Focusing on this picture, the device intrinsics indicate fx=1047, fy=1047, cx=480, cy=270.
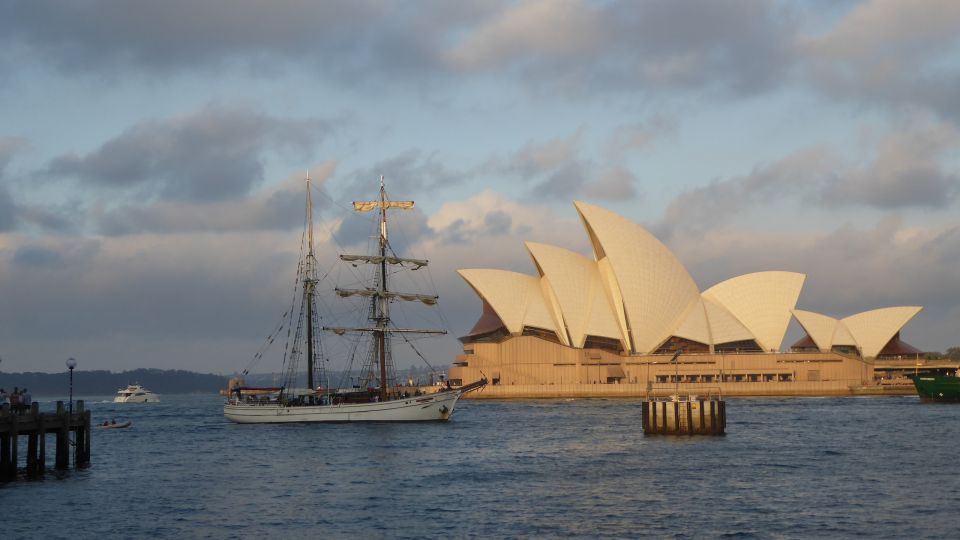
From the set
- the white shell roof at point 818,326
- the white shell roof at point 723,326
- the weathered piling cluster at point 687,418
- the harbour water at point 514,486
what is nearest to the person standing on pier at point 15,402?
the harbour water at point 514,486

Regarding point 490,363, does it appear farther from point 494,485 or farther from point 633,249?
point 494,485

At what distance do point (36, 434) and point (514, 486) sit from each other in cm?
2179

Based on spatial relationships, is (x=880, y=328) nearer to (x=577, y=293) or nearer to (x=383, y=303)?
(x=577, y=293)

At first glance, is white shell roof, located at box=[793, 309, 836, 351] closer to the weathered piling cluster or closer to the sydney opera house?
the sydney opera house

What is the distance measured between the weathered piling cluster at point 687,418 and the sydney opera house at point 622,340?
197 ft

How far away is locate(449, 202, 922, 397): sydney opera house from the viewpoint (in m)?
123

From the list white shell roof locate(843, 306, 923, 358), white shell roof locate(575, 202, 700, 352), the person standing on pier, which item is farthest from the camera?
white shell roof locate(843, 306, 923, 358)

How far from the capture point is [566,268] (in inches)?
4887

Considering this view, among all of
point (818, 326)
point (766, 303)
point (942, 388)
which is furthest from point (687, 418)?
point (818, 326)

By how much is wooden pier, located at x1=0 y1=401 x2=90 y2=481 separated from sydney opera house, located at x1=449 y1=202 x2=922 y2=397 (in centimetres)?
7476

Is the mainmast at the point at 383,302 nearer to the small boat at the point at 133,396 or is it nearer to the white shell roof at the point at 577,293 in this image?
the white shell roof at the point at 577,293

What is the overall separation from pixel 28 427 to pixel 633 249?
8551 centimetres

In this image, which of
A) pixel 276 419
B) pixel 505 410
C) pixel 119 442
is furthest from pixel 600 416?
pixel 119 442

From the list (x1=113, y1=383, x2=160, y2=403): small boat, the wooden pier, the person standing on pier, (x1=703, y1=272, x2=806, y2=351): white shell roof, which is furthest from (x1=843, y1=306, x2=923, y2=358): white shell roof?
(x1=113, y1=383, x2=160, y2=403): small boat
